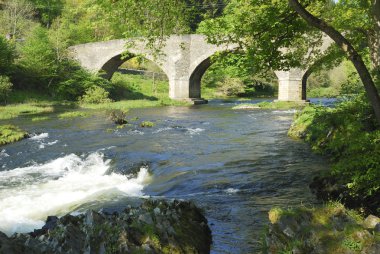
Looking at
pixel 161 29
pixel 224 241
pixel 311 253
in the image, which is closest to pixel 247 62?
pixel 161 29

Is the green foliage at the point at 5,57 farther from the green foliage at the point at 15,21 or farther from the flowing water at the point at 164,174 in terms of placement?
the flowing water at the point at 164,174

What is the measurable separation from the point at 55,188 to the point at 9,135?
8071 millimetres

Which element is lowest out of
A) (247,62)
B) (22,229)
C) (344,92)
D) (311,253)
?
(22,229)

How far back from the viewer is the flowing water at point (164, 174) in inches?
291

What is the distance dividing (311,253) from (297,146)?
990 cm

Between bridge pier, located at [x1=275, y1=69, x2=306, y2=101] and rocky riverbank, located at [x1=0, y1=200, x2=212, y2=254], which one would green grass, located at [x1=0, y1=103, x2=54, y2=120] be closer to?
bridge pier, located at [x1=275, y1=69, x2=306, y2=101]

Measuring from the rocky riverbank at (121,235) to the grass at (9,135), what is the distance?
1122cm

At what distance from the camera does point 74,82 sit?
119ft

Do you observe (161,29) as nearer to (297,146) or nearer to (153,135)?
(297,146)

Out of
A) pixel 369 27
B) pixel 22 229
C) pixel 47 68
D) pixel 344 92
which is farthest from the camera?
pixel 47 68

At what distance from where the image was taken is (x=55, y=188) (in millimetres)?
9492

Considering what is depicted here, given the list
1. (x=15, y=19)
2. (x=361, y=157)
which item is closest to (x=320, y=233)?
(x=361, y=157)

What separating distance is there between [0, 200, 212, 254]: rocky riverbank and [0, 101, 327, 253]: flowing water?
0.56 meters

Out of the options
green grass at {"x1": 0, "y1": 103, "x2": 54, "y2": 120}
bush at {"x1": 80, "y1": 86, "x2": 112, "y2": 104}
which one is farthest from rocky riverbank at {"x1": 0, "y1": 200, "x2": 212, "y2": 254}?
bush at {"x1": 80, "y1": 86, "x2": 112, "y2": 104}
